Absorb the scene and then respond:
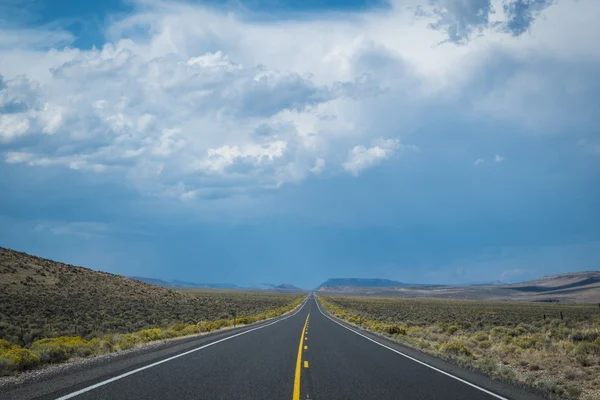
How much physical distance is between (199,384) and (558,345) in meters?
15.1

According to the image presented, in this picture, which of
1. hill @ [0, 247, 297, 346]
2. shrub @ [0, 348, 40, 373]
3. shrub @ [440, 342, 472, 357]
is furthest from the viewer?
hill @ [0, 247, 297, 346]

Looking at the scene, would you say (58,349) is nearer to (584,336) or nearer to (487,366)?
(487,366)

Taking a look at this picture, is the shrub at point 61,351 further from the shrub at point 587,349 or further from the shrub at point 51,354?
the shrub at point 587,349

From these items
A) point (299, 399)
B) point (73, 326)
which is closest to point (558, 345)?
point (299, 399)

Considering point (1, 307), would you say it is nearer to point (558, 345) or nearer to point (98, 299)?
point (98, 299)

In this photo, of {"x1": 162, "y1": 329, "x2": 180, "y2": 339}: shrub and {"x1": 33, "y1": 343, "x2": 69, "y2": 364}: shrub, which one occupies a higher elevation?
{"x1": 33, "y1": 343, "x2": 69, "y2": 364}: shrub

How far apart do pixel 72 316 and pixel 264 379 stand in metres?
27.6

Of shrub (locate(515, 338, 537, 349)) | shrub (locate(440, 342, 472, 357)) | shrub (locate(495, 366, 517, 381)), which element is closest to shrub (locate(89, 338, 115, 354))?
shrub (locate(495, 366, 517, 381))

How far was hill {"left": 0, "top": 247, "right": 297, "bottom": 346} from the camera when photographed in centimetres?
2742

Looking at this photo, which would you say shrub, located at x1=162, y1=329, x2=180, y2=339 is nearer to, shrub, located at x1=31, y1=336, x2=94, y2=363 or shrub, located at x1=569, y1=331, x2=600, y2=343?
shrub, located at x1=31, y1=336, x2=94, y2=363

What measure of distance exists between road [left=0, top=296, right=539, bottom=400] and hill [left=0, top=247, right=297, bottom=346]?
12.2m

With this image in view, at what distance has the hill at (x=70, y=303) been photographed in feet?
90.0

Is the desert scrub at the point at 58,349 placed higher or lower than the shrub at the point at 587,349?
higher

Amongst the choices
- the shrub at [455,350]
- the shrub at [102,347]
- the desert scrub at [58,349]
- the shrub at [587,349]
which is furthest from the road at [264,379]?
the shrub at [587,349]
